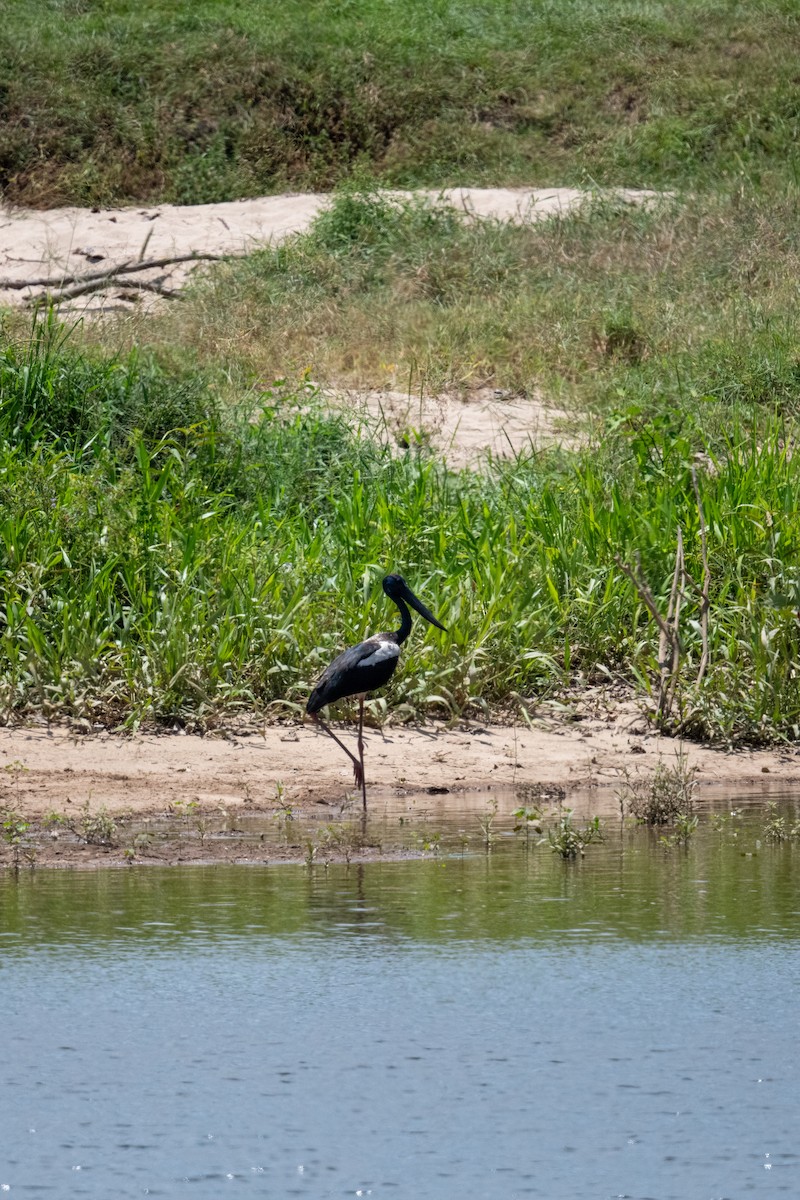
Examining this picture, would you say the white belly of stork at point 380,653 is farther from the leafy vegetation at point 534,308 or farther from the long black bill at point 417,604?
the leafy vegetation at point 534,308

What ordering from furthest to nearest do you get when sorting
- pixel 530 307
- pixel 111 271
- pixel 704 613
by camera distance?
1. pixel 111 271
2. pixel 530 307
3. pixel 704 613

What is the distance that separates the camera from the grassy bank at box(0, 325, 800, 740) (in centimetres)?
875

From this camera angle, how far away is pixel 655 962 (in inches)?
205

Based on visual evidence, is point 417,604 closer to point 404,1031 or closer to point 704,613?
point 704,613

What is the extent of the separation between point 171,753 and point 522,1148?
4.58 metres

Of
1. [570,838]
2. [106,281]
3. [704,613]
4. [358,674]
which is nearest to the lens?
[570,838]

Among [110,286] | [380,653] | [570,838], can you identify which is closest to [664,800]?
[570,838]

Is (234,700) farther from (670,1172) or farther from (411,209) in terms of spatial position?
(411,209)

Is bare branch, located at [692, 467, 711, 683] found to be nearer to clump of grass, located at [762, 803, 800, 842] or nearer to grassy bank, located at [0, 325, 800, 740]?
grassy bank, located at [0, 325, 800, 740]

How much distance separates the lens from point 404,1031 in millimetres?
4617

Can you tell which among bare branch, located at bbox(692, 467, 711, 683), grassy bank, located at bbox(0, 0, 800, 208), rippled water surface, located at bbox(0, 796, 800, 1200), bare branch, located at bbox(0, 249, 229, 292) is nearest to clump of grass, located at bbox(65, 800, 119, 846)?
rippled water surface, located at bbox(0, 796, 800, 1200)

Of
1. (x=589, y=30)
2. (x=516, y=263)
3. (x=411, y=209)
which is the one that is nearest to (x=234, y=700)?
(x=516, y=263)

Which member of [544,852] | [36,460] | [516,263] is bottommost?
[544,852]

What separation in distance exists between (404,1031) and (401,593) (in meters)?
4.03
